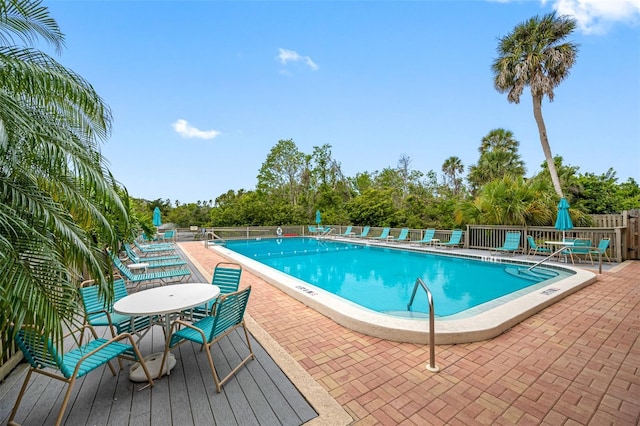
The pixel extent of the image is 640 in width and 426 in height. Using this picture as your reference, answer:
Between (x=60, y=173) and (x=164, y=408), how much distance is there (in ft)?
6.32

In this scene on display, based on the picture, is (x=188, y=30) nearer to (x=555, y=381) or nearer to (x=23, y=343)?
(x=23, y=343)

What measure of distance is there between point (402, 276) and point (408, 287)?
46.9 inches

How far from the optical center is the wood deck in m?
1.98

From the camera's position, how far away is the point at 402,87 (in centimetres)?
1742

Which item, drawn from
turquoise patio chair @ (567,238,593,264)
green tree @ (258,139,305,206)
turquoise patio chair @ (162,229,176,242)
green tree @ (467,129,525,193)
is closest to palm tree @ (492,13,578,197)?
green tree @ (467,129,525,193)

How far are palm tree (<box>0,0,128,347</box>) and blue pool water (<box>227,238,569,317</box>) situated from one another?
429 cm

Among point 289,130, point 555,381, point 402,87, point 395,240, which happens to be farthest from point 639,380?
point 289,130

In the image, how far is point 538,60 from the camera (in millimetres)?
12562

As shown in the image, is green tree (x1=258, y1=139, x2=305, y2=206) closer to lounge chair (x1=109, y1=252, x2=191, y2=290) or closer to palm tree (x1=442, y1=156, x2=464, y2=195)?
palm tree (x1=442, y1=156, x2=464, y2=195)

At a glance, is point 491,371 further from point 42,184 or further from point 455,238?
point 455,238

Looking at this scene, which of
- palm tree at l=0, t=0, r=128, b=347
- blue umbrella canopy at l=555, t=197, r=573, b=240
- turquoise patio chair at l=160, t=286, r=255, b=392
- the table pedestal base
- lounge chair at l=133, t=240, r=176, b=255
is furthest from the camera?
lounge chair at l=133, t=240, r=176, b=255

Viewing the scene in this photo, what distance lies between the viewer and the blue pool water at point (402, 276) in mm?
5793

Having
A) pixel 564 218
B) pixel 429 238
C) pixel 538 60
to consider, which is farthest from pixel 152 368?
pixel 538 60

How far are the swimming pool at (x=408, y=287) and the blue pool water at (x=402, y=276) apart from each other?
21mm
